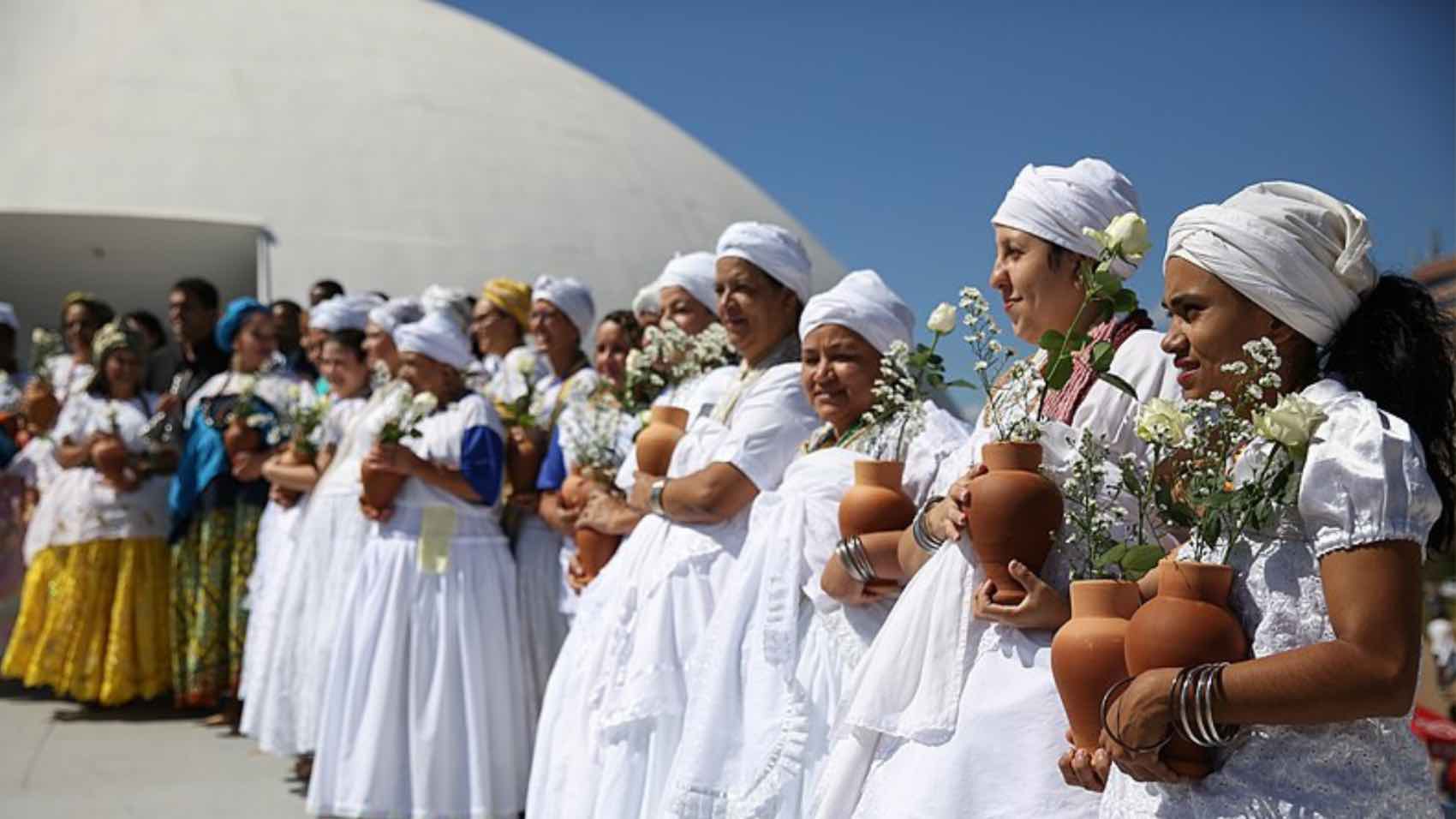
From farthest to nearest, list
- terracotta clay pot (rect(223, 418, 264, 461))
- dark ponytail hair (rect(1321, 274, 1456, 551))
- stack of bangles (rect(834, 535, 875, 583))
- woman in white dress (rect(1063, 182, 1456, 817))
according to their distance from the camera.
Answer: terracotta clay pot (rect(223, 418, 264, 461)), stack of bangles (rect(834, 535, 875, 583)), dark ponytail hair (rect(1321, 274, 1456, 551)), woman in white dress (rect(1063, 182, 1456, 817))

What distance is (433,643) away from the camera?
4953 millimetres

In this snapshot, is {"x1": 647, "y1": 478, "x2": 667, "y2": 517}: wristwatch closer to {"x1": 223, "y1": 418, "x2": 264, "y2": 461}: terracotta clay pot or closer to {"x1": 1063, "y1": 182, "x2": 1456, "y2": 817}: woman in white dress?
{"x1": 1063, "y1": 182, "x2": 1456, "y2": 817}: woman in white dress

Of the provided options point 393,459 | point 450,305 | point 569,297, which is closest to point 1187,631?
point 393,459

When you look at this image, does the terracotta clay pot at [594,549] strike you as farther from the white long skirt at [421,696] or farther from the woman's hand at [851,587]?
the woman's hand at [851,587]

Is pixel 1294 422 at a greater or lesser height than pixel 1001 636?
greater

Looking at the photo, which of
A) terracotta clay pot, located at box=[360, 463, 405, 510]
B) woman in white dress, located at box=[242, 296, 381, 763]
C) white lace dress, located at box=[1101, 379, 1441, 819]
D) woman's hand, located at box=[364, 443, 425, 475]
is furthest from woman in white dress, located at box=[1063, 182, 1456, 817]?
woman in white dress, located at box=[242, 296, 381, 763]

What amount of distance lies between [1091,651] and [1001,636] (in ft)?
1.07

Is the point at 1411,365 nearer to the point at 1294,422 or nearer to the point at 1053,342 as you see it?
the point at 1294,422

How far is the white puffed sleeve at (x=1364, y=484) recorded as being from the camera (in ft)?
5.64

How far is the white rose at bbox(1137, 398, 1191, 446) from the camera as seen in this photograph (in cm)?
194

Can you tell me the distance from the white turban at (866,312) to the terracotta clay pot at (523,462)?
7.47ft

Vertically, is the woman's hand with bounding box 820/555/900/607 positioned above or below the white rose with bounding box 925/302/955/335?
below

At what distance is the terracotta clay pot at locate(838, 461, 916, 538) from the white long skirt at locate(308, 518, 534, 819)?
2.45 metres

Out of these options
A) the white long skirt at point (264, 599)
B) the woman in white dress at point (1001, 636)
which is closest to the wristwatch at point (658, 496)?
the woman in white dress at point (1001, 636)
